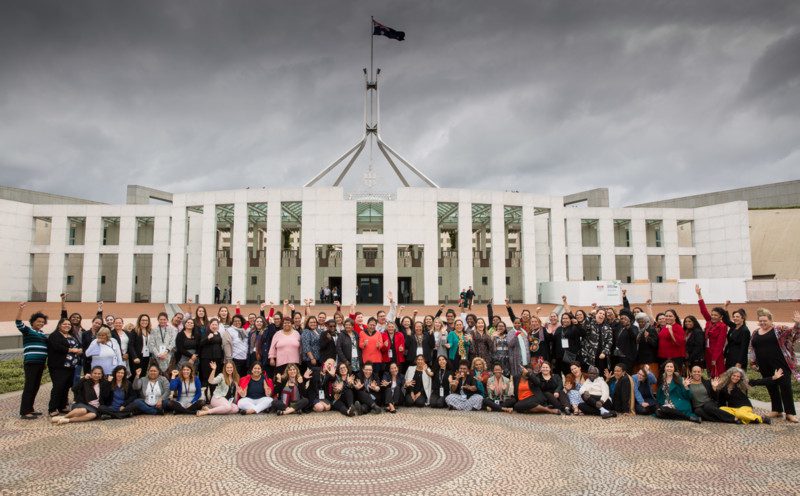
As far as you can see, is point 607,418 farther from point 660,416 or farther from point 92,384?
point 92,384

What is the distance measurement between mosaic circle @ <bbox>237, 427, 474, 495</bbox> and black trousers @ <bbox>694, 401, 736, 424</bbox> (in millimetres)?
4424

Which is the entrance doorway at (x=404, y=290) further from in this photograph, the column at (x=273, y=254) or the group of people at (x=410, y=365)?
the group of people at (x=410, y=365)

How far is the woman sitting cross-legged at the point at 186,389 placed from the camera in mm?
8320

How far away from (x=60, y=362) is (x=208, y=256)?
102ft

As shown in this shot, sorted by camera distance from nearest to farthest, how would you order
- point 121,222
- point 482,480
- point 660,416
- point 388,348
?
point 482,480
point 660,416
point 388,348
point 121,222

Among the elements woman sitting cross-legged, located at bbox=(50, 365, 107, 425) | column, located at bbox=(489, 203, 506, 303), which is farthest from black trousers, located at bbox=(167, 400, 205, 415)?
column, located at bbox=(489, 203, 506, 303)

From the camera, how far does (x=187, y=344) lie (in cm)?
894

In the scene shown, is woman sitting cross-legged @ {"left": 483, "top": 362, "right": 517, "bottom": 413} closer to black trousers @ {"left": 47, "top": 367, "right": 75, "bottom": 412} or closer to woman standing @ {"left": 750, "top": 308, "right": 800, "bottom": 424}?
woman standing @ {"left": 750, "top": 308, "right": 800, "bottom": 424}

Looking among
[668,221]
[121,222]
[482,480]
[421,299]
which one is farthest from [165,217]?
[668,221]

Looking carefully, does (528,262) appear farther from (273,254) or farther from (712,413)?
(712,413)

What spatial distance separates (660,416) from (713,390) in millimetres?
1053

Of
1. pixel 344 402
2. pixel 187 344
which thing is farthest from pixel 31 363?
pixel 344 402

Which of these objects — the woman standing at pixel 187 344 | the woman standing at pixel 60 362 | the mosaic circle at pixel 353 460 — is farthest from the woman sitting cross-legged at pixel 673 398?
the woman standing at pixel 60 362

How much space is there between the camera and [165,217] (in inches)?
1634
